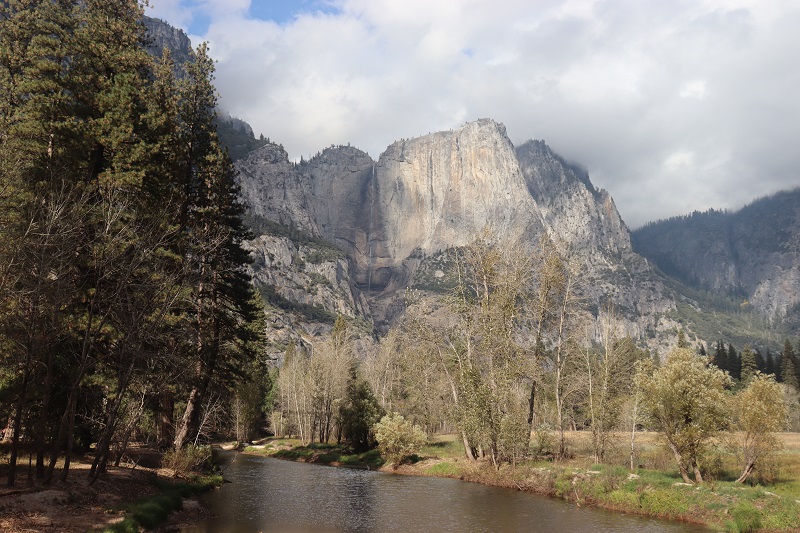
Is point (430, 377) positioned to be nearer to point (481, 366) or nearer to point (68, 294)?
point (481, 366)

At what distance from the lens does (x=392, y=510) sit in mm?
29922

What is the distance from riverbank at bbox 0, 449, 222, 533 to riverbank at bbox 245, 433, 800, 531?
73.3 ft

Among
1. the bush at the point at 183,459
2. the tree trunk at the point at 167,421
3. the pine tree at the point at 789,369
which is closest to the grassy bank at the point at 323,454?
the bush at the point at 183,459

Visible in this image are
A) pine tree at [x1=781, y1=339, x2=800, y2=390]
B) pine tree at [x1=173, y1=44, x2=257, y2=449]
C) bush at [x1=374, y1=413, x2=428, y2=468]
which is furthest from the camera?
pine tree at [x1=781, y1=339, x2=800, y2=390]

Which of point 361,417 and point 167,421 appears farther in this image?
point 361,417

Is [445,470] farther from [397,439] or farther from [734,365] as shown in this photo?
[734,365]

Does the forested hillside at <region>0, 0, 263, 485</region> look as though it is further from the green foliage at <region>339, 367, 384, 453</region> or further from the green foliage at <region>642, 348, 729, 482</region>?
the green foliage at <region>339, 367, 384, 453</region>

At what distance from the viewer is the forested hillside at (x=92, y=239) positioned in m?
19.0

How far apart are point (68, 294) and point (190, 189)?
16.7 metres

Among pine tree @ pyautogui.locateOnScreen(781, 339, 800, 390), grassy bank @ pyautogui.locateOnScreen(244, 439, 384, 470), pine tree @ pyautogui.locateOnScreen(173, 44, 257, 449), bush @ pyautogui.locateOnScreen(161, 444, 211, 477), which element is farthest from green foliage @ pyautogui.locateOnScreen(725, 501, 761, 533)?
pine tree @ pyautogui.locateOnScreen(781, 339, 800, 390)

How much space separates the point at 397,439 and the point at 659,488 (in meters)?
27.0

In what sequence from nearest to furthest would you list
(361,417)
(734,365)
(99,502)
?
(99,502) → (361,417) → (734,365)

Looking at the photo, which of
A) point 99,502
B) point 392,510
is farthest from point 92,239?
point 392,510

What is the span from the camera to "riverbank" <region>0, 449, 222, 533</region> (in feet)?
54.2
